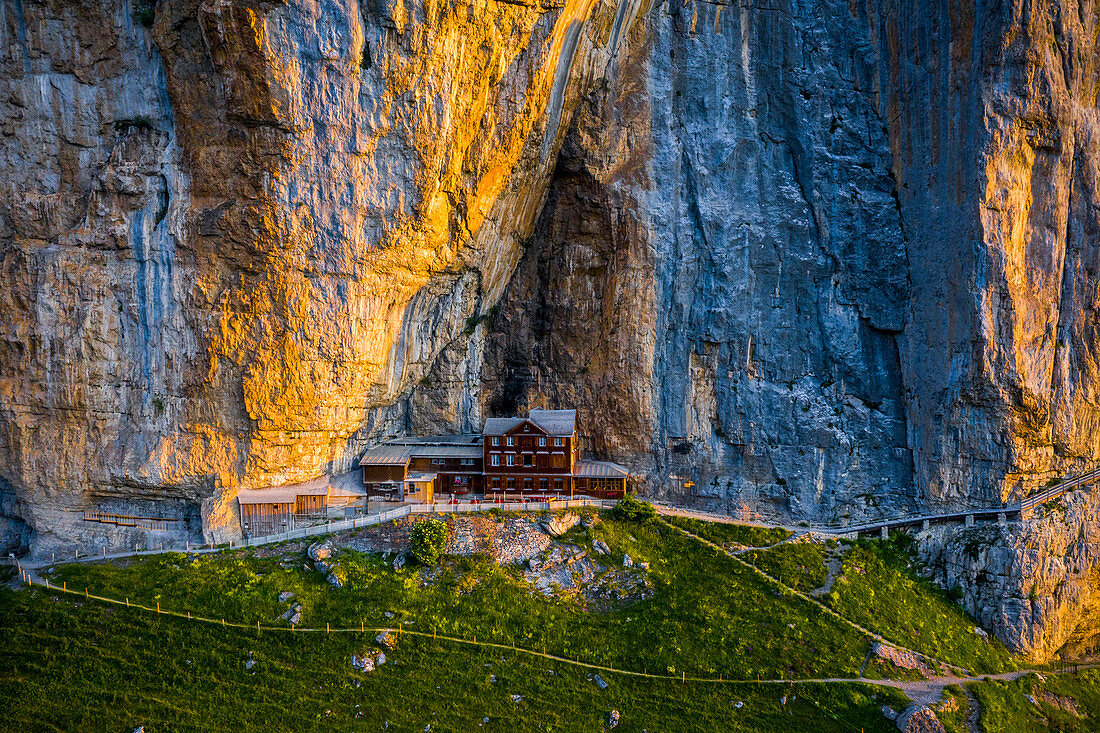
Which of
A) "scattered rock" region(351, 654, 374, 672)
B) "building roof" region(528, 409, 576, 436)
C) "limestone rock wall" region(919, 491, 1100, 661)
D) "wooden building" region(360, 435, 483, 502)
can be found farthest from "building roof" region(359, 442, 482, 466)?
"limestone rock wall" region(919, 491, 1100, 661)

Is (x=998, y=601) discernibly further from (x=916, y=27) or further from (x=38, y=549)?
(x=38, y=549)

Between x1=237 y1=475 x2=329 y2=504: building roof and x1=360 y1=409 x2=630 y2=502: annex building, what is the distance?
2.92m

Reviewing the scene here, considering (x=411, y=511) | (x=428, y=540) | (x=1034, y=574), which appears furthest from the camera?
(x=411, y=511)

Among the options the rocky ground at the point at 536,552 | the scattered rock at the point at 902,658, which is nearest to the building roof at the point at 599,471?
the rocky ground at the point at 536,552

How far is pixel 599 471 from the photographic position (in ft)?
139

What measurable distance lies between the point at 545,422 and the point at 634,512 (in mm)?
7305

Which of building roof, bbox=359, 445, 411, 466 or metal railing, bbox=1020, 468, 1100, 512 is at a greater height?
building roof, bbox=359, 445, 411, 466

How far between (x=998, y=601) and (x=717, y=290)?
2131cm

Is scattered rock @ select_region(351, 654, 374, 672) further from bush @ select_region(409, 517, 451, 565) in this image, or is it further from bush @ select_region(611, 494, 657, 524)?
bush @ select_region(611, 494, 657, 524)

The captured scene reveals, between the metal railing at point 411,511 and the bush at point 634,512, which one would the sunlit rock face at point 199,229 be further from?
the bush at point 634,512

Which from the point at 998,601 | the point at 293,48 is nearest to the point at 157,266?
the point at 293,48

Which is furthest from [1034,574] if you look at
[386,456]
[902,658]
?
[386,456]

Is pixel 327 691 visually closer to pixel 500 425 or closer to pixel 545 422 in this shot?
pixel 500 425

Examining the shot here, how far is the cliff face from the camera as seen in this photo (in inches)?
1403
